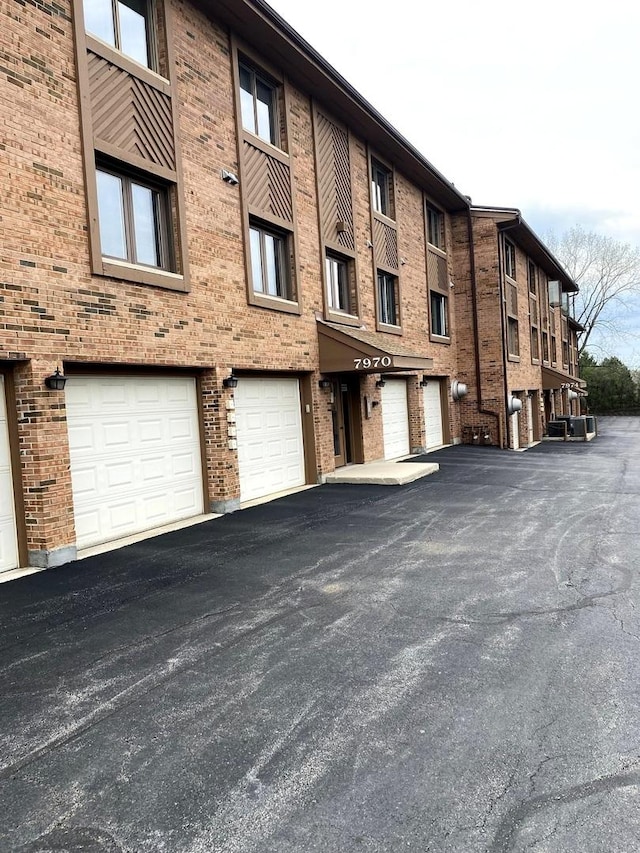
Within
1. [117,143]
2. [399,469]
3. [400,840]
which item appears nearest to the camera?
[400,840]

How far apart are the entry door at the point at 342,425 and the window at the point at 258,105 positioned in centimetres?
552

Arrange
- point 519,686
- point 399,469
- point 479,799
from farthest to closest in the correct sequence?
point 399,469 < point 519,686 < point 479,799

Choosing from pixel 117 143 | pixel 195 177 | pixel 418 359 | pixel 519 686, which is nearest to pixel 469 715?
pixel 519 686

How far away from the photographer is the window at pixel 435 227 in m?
19.4

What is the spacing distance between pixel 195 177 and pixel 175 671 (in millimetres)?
7843

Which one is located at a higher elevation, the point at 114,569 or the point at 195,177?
the point at 195,177

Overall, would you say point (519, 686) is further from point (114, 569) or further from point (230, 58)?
point (230, 58)

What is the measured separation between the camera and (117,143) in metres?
7.84

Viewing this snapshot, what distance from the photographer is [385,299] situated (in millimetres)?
15961

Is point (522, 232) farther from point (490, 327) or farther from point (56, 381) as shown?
point (56, 381)

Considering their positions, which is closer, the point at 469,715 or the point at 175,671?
the point at 469,715

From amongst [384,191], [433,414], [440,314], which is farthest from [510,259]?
[384,191]

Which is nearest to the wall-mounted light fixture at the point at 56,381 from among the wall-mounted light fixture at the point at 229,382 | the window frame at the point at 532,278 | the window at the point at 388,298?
the wall-mounted light fixture at the point at 229,382

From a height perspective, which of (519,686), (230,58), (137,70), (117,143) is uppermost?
(230,58)
